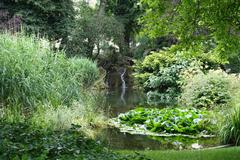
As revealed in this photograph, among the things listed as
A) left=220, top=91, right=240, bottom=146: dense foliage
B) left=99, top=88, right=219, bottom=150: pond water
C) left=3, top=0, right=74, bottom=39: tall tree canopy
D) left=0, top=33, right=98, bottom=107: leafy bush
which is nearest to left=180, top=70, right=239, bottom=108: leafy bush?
left=99, top=88, right=219, bottom=150: pond water

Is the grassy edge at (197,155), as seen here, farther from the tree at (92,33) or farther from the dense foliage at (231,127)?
the tree at (92,33)

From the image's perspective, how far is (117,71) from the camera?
68.6ft

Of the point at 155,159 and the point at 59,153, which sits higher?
the point at 59,153

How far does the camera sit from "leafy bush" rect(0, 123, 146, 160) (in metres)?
2.82

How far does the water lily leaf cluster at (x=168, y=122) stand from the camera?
26.2ft

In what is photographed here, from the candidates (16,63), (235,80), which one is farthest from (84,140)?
(235,80)

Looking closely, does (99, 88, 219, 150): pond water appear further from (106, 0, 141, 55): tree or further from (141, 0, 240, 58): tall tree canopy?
(106, 0, 141, 55): tree

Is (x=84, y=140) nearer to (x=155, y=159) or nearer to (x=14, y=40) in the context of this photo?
(x=155, y=159)

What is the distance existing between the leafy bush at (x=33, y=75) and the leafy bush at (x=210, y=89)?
4.71m

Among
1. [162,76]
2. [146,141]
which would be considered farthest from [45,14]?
[146,141]

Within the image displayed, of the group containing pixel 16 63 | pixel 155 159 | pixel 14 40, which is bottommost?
pixel 155 159

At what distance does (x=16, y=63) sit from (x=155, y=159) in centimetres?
351

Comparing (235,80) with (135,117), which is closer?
(135,117)

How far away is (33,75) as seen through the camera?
23.7 ft
